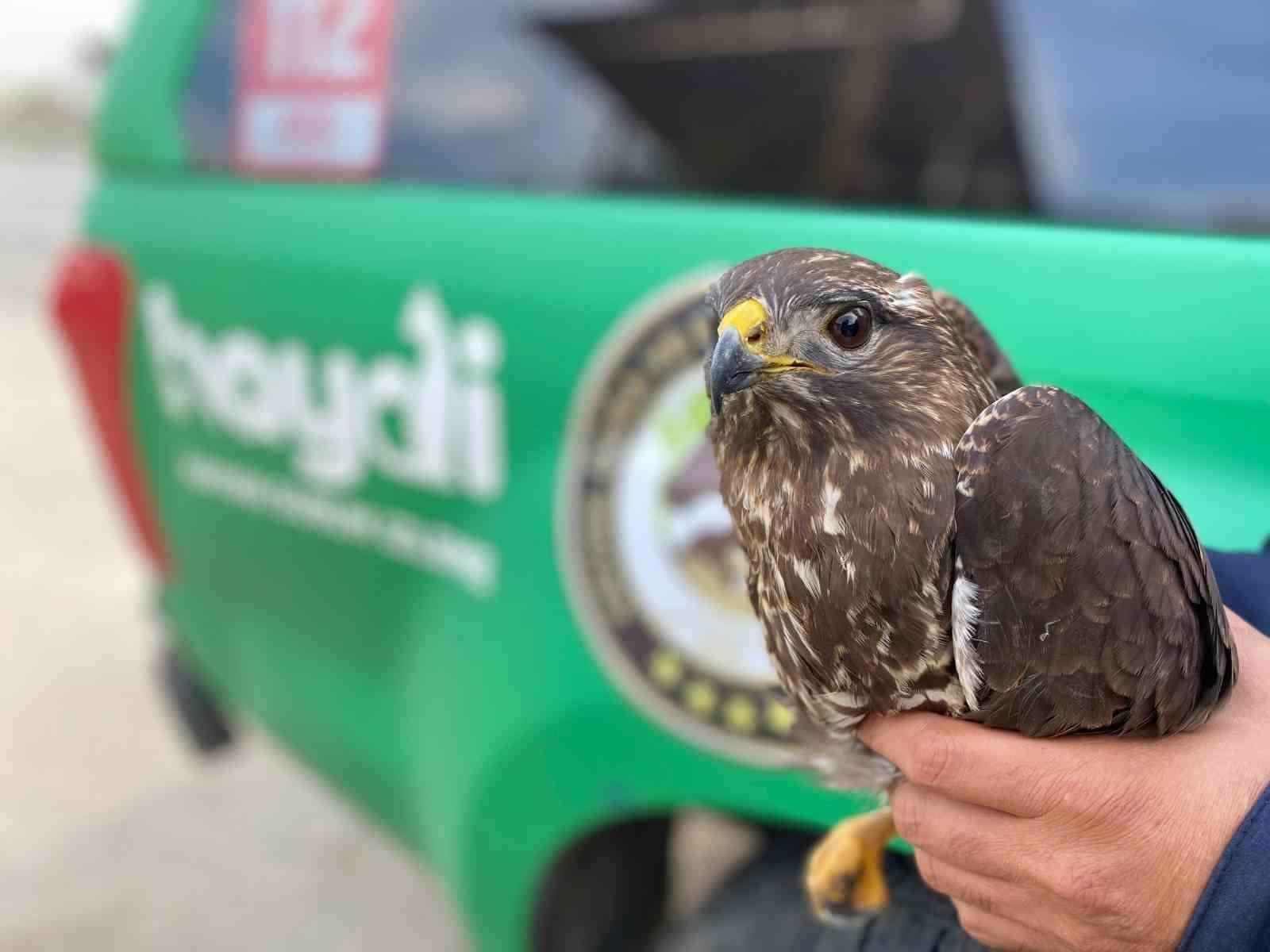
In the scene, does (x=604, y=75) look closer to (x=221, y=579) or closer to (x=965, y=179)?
(x=965, y=179)

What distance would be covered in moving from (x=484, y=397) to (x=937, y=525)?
1.05m

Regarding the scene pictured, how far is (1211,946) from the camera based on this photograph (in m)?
0.85

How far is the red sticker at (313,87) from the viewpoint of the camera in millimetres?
2141

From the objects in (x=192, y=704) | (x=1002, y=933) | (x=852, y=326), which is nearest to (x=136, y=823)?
(x=192, y=704)

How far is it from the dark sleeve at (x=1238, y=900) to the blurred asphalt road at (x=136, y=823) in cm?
203

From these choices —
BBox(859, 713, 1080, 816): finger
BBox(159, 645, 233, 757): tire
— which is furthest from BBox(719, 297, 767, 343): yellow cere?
BBox(159, 645, 233, 757): tire

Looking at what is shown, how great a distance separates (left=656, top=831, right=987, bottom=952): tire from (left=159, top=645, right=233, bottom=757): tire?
4.75 feet

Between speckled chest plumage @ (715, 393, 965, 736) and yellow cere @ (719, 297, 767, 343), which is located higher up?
yellow cere @ (719, 297, 767, 343)

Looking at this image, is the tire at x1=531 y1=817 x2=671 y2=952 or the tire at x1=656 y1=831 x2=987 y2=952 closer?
the tire at x1=656 y1=831 x2=987 y2=952

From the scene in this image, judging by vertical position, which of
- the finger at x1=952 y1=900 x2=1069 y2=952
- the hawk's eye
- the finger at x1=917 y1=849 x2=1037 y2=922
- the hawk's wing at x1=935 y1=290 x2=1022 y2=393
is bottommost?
the finger at x1=952 y1=900 x2=1069 y2=952

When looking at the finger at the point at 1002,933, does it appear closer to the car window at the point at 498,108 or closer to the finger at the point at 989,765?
the finger at the point at 989,765

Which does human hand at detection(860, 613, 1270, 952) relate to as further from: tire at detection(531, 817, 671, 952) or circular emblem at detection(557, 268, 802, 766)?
tire at detection(531, 817, 671, 952)

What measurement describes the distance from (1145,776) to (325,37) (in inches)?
78.4

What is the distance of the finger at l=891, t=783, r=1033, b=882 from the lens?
92 centimetres
